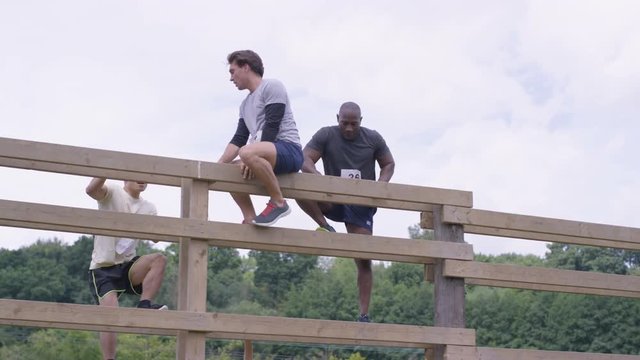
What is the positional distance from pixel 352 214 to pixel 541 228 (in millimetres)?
1384

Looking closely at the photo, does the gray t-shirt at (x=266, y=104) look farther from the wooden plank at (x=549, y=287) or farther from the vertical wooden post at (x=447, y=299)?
the wooden plank at (x=549, y=287)

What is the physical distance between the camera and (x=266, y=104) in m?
7.39

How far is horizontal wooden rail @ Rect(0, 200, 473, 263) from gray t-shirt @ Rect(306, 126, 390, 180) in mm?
945

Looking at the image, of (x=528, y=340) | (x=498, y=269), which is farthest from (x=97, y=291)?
(x=528, y=340)

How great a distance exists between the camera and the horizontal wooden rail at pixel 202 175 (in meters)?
6.59

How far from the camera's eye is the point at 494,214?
25.7ft

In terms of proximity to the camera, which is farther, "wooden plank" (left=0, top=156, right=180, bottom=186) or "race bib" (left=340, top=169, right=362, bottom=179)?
"race bib" (left=340, top=169, right=362, bottom=179)

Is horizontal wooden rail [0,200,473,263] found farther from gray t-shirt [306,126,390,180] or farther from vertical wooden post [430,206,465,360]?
gray t-shirt [306,126,390,180]

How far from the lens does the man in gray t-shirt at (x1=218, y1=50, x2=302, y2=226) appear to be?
707 cm

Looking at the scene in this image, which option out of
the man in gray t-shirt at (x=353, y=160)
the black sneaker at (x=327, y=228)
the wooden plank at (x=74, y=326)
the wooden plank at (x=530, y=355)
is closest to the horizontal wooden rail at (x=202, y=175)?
the black sneaker at (x=327, y=228)

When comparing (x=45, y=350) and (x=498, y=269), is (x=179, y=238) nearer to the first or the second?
(x=498, y=269)

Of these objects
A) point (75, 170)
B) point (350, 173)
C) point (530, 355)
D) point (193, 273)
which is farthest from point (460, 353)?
point (75, 170)

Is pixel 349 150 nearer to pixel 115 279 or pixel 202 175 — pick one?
pixel 202 175

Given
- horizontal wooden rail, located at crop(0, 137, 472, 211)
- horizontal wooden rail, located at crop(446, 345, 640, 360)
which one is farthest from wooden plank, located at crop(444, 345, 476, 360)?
horizontal wooden rail, located at crop(0, 137, 472, 211)
